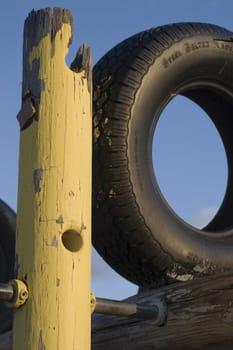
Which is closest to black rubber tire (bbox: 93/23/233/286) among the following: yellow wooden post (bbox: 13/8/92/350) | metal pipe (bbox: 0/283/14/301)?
yellow wooden post (bbox: 13/8/92/350)

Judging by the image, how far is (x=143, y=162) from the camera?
2.65 m

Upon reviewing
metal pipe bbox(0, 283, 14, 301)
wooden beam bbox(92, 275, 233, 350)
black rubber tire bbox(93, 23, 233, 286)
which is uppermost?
black rubber tire bbox(93, 23, 233, 286)

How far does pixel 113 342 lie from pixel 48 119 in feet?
3.69

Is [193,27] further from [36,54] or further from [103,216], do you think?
[36,54]

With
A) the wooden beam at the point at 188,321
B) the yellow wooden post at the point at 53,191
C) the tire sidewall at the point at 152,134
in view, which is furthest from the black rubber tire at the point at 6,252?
the yellow wooden post at the point at 53,191

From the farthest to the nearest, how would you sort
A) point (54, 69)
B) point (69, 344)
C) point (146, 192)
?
point (146, 192)
point (54, 69)
point (69, 344)

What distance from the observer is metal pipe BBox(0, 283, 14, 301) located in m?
1.90

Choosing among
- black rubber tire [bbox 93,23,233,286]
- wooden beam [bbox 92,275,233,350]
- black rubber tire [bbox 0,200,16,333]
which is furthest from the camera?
black rubber tire [bbox 0,200,16,333]

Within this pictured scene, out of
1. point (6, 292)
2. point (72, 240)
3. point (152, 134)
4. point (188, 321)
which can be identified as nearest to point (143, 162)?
point (152, 134)

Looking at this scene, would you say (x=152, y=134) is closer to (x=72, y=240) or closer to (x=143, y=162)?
(x=143, y=162)

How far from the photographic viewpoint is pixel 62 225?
194 centimetres

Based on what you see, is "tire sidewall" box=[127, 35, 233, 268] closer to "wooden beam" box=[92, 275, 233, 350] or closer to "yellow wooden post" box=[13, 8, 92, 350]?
"wooden beam" box=[92, 275, 233, 350]

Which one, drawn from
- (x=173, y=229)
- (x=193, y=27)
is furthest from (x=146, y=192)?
(x=193, y=27)

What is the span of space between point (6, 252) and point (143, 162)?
1.30m
